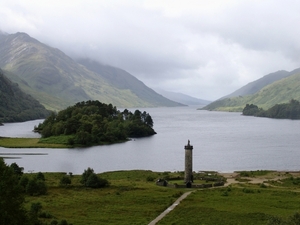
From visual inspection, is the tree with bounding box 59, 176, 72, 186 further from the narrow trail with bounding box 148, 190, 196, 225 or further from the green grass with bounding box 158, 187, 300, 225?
the green grass with bounding box 158, 187, 300, 225

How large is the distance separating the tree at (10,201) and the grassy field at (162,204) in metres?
12.5

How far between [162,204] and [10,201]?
29.8 meters

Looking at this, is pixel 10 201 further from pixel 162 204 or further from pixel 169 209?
pixel 162 204

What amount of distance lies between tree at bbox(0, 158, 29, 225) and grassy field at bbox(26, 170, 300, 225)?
41.0 feet

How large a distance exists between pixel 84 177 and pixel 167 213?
3303cm

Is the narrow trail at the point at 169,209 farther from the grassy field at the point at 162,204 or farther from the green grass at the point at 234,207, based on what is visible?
the green grass at the point at 234,207

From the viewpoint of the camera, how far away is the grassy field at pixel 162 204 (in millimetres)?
54072

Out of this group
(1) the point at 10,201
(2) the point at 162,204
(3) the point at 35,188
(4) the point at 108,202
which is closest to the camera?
(1) the point at 10,201

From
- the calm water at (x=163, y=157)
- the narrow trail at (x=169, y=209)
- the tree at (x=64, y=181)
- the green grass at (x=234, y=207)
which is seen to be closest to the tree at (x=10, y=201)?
the narrow trail at (x=169, y=209)

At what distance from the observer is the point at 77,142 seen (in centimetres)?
18688

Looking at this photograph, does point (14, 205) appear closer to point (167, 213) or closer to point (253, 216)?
point (167, 213)

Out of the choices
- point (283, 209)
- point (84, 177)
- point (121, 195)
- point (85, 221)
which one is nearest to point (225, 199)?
point (283, 209)

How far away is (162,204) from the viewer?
63625 mm

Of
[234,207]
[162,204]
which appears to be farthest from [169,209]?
[234,207]
